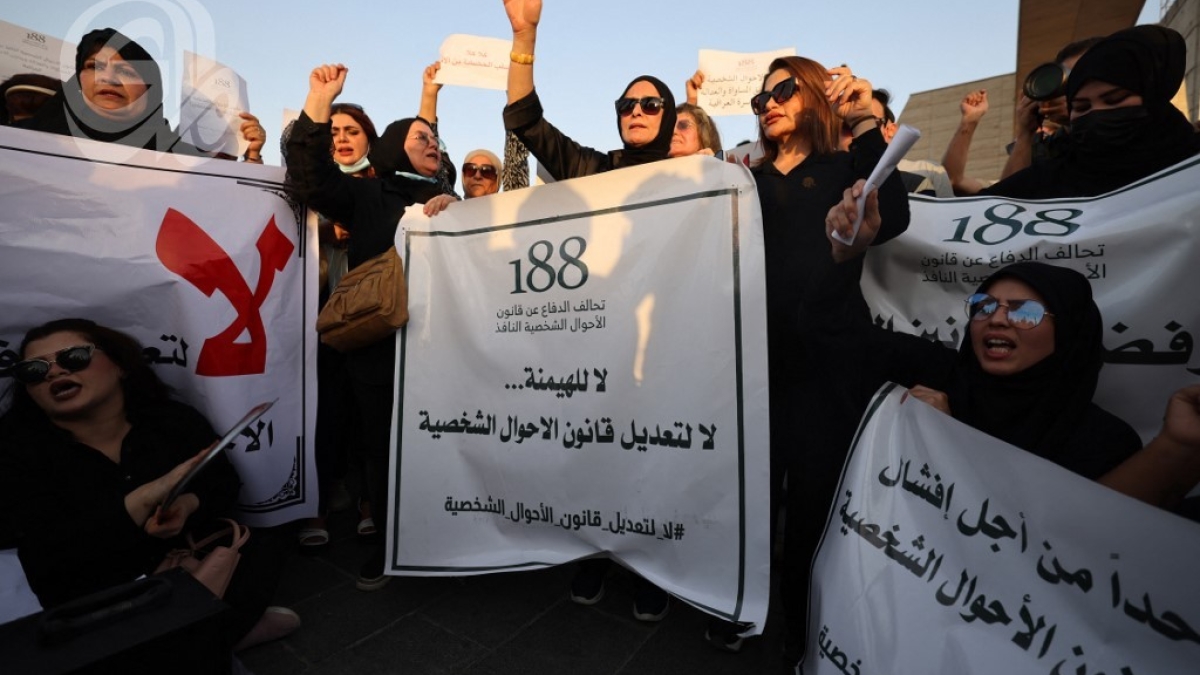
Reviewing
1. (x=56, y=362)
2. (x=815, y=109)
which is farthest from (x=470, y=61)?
(x=56, y=362)

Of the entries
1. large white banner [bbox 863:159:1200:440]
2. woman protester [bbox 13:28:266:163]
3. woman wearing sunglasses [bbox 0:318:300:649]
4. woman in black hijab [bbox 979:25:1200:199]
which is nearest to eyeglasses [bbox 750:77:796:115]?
large white banner [bbox 863:159:1200:440]

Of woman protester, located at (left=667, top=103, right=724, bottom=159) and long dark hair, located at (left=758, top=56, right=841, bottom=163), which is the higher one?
woman protester, located at (left=667, top=103, right=724, bottom=159)

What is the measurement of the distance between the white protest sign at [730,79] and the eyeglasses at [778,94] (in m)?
2.03

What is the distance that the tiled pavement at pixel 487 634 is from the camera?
2061 mm

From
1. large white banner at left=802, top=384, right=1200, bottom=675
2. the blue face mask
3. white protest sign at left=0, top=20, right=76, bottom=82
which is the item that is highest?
white protest sign at left=0, top=20, right=76, bottom=82

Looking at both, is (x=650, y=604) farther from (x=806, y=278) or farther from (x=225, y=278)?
(x=225, y=278)

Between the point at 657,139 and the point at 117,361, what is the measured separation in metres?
2.33

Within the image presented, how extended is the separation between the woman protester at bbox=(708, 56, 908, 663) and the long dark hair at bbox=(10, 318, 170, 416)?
2.36 meters

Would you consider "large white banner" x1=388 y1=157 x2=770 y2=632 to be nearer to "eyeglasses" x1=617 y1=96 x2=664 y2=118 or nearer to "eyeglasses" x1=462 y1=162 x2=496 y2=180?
"eyeglasses" x1=617 y1=96 x2=664 y2=118

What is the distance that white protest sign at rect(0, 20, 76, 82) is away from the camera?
3367 mm

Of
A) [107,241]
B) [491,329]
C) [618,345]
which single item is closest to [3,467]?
[107,241]

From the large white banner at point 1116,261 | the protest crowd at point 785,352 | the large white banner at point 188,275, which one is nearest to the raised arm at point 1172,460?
the protest crowd at point 785,352

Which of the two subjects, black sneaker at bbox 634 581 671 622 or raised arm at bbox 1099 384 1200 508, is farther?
black sneaker at bbox 634 581 671 622

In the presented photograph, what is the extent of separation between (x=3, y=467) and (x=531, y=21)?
2.54 m
